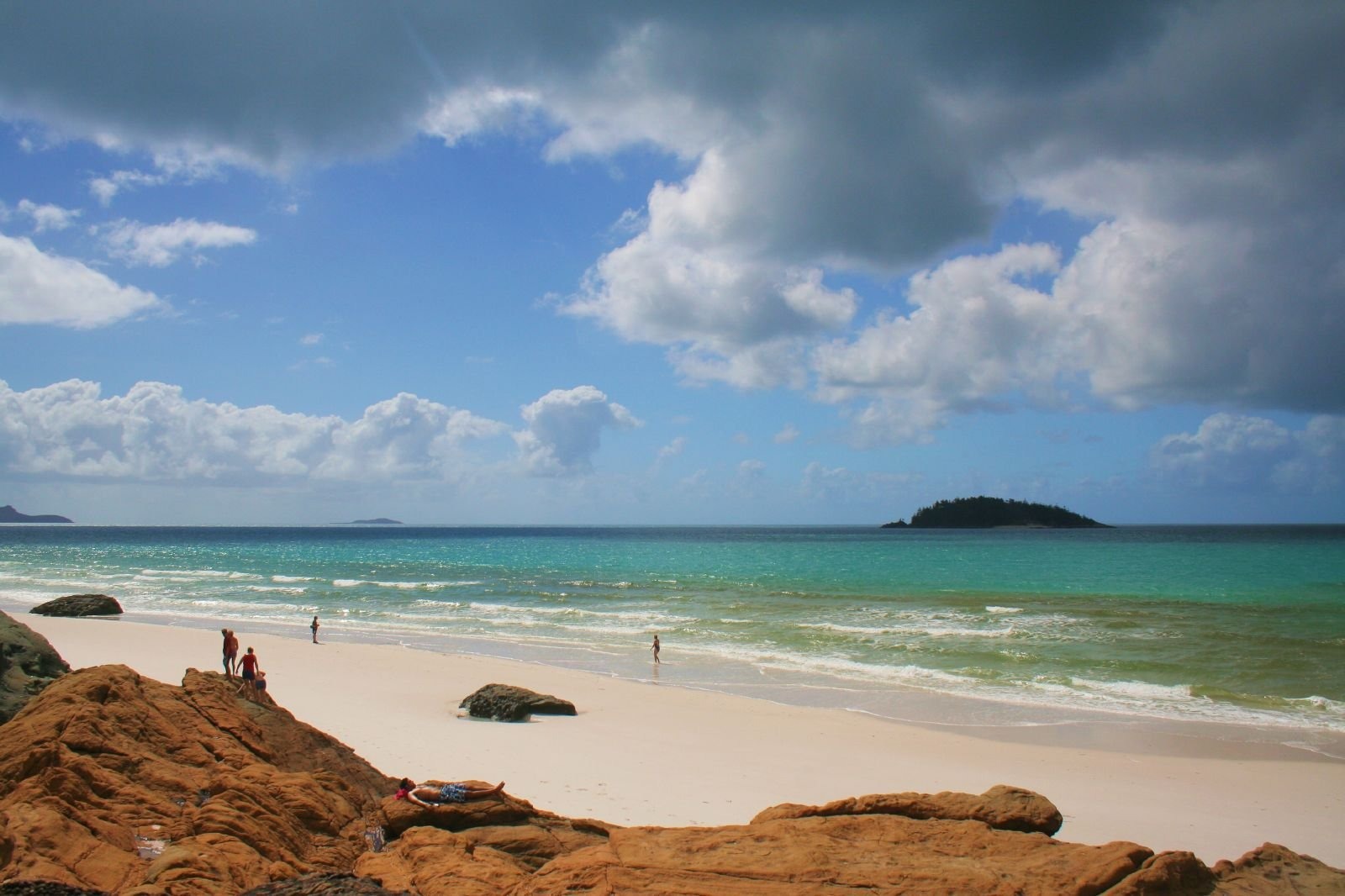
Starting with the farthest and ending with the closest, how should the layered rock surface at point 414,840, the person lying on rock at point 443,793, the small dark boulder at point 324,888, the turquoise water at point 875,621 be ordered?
the turquoise water at point 875,621
the person lying on rock at point 443,793
the layered rock surface at point 414,840
the small dark boulder at point 324,888

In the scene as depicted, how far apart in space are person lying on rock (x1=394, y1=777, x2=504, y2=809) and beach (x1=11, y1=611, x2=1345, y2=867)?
9.50 feet

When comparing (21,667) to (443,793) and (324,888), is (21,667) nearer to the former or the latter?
(443,793)

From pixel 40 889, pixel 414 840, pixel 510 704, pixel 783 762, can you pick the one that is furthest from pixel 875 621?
pixel 40 889

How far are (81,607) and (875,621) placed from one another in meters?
32.1

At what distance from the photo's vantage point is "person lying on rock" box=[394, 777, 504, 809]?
6704 millimetres

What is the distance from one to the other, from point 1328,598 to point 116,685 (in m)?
47.5

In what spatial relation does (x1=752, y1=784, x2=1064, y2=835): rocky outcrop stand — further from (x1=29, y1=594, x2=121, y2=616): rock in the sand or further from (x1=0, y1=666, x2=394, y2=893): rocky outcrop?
(x1=29, y1=594, x2=121, y2=616): rock in the sand

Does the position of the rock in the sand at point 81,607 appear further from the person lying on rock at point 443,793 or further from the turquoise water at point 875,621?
the person lying on rock at point 443,793

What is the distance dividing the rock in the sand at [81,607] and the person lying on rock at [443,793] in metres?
33.7

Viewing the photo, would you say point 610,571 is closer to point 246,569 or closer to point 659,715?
point 246,569

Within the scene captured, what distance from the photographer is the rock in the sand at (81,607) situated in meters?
32.5

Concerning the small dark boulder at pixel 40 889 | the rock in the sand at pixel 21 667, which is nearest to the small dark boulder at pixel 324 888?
the small dark boulder at pixel 40 889

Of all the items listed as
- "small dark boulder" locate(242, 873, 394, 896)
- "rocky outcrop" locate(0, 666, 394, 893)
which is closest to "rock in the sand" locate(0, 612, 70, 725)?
"rocky outcrop" locate(0, 666, 394, 893)

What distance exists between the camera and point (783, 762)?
12672 millimetres
